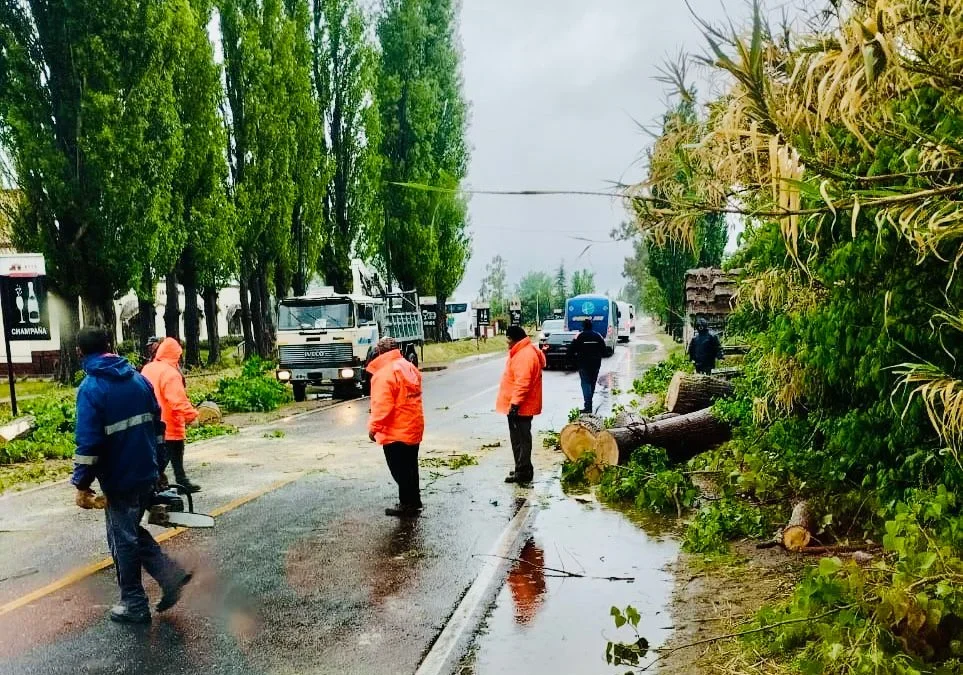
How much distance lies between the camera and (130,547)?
5.29 meters

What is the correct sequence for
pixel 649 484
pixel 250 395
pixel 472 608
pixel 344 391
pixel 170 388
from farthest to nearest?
pixel 344 391 → pixel 250 395 → pixel 170 388 → pixel 649 484 → pixel 472 608

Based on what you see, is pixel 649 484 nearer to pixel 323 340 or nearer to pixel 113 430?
pixel 113 430

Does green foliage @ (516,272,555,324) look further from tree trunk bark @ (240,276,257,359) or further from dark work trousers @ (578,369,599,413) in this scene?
dark work trousers @ (578,369,599,413)

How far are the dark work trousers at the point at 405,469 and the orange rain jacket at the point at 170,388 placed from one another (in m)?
2.35

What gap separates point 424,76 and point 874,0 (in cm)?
3616

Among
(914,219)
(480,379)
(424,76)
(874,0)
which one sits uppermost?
(424,76)

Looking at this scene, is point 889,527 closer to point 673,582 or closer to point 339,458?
point 673,582

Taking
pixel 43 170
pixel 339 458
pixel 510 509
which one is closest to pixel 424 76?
pixel 43 170

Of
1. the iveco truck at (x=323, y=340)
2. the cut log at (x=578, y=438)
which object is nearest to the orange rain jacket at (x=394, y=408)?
the cut log at (x=578, y=438)

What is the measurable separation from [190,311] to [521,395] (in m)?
21.1

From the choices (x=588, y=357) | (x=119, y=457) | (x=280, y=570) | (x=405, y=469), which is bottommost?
(x=280, y=570)

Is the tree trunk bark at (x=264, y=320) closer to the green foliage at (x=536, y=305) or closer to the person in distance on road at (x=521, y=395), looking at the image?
the person in distance on road at (x=521, y=395)

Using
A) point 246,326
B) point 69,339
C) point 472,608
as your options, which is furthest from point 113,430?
point 246,326

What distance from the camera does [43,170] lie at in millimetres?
20297
